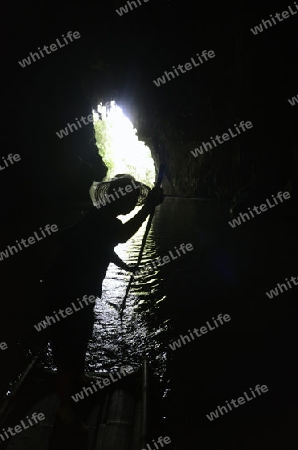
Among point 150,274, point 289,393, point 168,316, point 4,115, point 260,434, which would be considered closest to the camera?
point 260,434

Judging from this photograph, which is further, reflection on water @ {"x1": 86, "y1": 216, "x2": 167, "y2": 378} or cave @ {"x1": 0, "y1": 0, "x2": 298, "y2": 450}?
reflection on water @ {"x1": 86, "y1": 216, "x2": 167, "y2": 378}

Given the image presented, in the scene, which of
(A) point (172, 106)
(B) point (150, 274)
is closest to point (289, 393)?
(B) point (150, 274)

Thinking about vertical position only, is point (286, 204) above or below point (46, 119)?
below

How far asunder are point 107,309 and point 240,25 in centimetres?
1527

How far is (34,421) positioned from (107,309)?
3.39 meters

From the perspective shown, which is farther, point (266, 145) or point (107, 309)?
point (266, 145)

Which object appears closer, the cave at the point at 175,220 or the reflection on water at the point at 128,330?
the cave at the point at 175,220

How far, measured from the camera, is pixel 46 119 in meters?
17.0

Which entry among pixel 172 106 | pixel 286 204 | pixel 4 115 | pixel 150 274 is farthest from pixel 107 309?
pixel 172 106

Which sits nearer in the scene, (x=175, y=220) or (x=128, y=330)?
(x=128, y=330)

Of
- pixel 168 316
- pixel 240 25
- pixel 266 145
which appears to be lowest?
pixel 168 316

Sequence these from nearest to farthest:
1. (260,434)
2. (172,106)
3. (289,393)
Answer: (260,434), (289,393), (172,106)

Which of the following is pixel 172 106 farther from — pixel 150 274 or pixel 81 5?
pixel 150 274

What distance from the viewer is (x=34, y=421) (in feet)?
10.4
